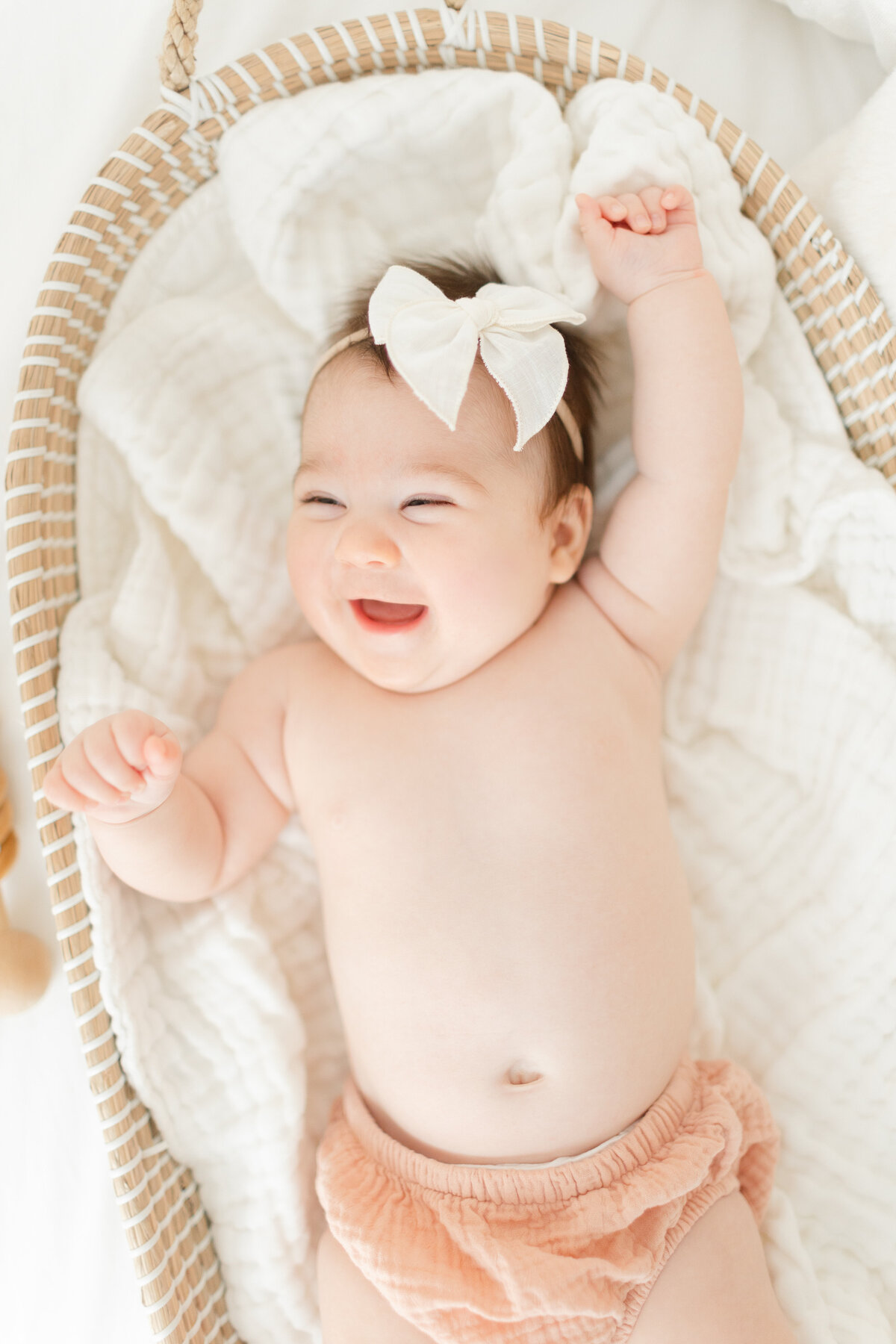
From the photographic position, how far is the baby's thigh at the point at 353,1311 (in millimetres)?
1287

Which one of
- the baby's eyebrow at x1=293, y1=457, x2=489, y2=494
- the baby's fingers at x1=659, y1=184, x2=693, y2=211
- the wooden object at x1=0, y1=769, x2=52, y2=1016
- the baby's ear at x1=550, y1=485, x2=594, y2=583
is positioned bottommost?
the wooden object at x1=0, y1=769, x2=52, y2=1016

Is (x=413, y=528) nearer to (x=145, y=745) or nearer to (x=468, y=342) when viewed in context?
(x=468, y=342)

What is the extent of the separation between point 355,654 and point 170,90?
821 millimetres

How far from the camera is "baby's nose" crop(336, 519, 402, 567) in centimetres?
126

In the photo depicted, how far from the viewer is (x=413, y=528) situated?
1.31 m

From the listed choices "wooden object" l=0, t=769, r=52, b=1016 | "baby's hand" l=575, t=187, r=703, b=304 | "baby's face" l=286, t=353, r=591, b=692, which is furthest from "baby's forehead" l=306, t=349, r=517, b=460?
"wooden object" l=0, t=769, r=52, b=1016

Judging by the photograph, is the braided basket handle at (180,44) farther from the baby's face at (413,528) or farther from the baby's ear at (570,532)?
the baby's ear at (570,532)

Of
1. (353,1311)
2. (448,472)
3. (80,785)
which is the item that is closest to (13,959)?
(80,785)

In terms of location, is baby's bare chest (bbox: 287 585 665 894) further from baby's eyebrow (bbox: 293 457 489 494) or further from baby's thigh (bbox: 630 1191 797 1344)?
baby's thigh (bbox: 630 1191 797 1344)

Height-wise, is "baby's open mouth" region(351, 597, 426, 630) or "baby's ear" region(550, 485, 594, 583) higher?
"baby's ear" region(550, 485, 594, 583)

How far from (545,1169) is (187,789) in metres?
0.64

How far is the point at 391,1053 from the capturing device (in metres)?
1.34

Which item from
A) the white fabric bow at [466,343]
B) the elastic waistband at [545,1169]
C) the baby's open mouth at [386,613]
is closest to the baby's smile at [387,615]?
the baby's open mouth at [386,613]

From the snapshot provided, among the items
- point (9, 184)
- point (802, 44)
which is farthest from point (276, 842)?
point (802, 44)
